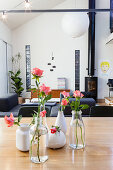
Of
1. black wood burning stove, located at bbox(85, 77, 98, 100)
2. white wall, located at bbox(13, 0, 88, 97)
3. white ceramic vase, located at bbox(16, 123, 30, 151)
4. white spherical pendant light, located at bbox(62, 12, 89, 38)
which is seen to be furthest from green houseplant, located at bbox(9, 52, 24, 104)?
white ceramic vase, located at bbox(16, 123, 30, 151)

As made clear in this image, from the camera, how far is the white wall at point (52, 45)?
23.6 feet

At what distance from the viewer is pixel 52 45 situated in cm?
727

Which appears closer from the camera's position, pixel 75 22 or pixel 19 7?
pixel 75 22

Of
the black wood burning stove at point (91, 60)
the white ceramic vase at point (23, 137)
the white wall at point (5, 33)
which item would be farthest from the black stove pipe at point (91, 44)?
the white ceramic vase at point (23, 137)

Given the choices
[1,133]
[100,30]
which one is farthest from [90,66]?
[1,133]

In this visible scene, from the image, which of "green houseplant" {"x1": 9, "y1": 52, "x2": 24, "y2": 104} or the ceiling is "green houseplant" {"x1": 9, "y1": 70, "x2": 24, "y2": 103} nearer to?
"green houseplant" {"x1": 9, "y1": 52, "x2": 24, "y2": 104}

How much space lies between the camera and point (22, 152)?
1101mm

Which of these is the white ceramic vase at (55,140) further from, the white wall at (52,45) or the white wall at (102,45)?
the white wall at (102,45)

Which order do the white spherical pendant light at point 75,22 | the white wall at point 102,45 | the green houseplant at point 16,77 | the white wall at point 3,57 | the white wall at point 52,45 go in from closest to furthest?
the white spherical pendant light at point 75,22
the white wall at point 3,57
the green houseplant at point 16,77
the white wall at point 102,45
the white wall at point 52,45

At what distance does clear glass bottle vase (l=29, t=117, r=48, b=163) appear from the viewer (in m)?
0.96

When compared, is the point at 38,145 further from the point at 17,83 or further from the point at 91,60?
the point at 91,60

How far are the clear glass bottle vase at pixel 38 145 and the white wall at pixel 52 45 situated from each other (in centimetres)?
637

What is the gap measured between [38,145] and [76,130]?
0.99 feet

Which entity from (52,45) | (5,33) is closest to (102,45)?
(52,45)
